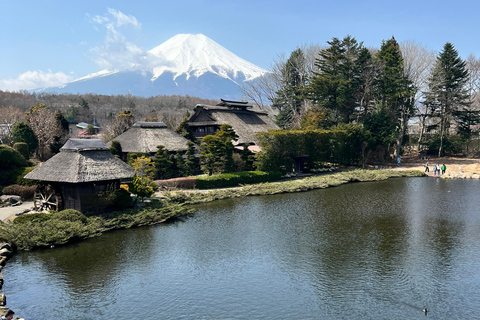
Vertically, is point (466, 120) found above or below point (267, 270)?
above

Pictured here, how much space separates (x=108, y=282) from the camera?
49.9 ft

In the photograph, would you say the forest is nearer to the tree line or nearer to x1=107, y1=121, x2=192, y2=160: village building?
the tree line

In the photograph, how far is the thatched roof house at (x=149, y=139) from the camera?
4103 centimetres

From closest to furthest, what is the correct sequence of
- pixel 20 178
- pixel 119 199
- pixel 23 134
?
pixel 119 199 → pixel 20 178 → pixel 23 134

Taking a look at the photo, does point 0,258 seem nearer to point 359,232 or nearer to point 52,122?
point 359,232

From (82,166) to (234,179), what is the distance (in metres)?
16.2

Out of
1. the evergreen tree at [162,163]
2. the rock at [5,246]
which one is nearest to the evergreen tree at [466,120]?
the evergreen tree at [162,163]

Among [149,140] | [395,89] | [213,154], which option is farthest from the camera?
[395,89]

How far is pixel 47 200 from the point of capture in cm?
2489

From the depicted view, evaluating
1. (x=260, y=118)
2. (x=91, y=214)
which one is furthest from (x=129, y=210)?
(x=260, y=118)

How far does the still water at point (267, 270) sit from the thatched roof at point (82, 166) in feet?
13.8

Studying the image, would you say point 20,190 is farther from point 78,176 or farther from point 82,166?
point 78,176

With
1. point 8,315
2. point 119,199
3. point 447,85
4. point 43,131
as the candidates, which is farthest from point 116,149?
point 447,85

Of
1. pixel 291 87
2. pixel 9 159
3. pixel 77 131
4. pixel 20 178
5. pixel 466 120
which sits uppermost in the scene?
pixel 291 87
